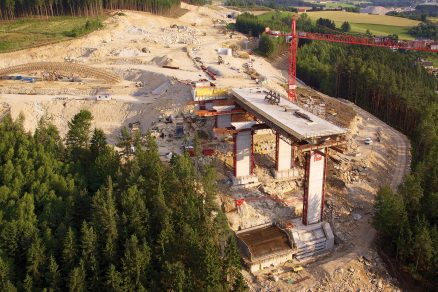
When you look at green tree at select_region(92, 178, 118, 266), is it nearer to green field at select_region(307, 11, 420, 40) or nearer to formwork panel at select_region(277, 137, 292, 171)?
formwork panel at select_region(277, 137, 292, 171)

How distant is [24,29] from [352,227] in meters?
87.3

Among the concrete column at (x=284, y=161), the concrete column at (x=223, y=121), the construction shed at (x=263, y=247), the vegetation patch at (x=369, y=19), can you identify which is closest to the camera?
the construction shed at (x=263, y=247)

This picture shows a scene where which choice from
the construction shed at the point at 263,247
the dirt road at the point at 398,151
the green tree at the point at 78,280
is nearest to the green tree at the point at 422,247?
the construction shed at the point at 263,247

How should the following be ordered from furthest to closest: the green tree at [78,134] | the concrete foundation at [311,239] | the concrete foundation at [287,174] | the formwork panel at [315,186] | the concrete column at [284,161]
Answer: the concrete foundation at [287,174]
the concrete column at [284,161]
the green tree at [78,134]
the concrete foundation at [311,239]
the formwork panel at [315,186]

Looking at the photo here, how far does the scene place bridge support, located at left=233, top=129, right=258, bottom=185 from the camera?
50.2 m

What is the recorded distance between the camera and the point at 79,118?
4775cm

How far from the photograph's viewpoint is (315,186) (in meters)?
43.8

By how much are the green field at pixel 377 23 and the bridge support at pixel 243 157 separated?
381ft

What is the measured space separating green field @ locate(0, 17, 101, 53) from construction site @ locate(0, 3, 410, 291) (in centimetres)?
328

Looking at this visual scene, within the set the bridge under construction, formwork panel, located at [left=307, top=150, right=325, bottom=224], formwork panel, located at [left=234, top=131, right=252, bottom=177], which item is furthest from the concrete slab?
formwork panel, located at [left=234, top=131, right=252, bottom=177]

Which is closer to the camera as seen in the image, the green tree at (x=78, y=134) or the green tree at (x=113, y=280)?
the green tree at (x=113, y=280)

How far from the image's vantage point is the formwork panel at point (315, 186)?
42.6 metres

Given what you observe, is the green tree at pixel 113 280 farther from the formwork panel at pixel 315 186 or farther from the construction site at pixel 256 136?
the formwork panel at pixel 315 186

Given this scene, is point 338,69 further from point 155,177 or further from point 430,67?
point 155,177
